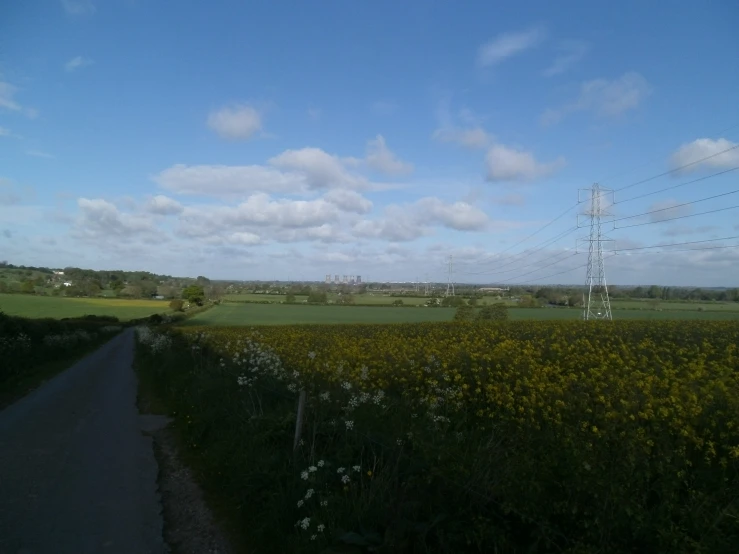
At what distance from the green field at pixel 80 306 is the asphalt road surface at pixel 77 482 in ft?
139

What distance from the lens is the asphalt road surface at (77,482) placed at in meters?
5.12

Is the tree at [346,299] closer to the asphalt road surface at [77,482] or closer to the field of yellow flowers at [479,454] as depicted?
the asphalt road surface at [77,482]

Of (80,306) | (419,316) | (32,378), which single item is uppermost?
(419,316)

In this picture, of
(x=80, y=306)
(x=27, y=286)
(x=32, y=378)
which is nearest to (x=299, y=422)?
(x=32, y=378)

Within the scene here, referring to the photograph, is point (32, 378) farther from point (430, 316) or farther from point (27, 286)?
point (27, 286)

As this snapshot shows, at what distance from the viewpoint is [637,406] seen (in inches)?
243

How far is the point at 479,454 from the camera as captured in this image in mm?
4480

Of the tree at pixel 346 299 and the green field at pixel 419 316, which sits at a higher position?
the tree at pixel 346 299

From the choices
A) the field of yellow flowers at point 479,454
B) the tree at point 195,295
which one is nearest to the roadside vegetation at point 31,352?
the field of yellow flowers at point 479,454

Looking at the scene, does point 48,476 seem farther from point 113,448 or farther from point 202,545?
point 202,545

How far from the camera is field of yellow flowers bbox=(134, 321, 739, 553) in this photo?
12.1ft

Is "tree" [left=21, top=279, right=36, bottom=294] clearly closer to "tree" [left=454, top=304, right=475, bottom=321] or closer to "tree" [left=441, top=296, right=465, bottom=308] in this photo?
"tree" [left=441, top=296, right=465, bottom=308]

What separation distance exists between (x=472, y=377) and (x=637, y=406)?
9.52 ft

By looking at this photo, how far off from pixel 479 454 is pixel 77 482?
5.48 metres
